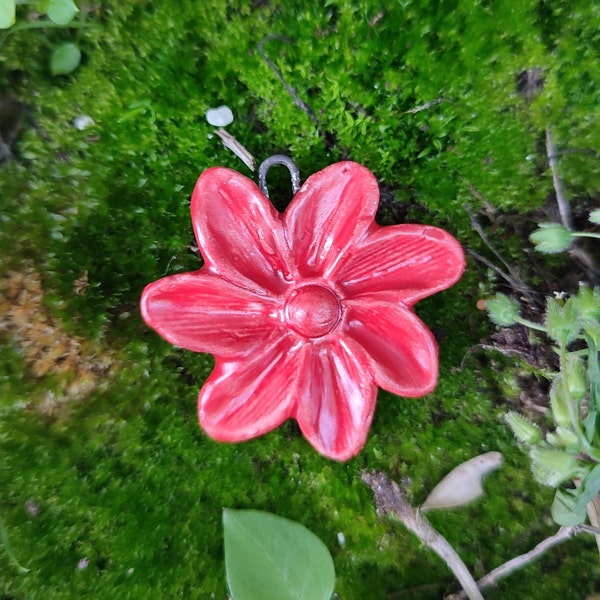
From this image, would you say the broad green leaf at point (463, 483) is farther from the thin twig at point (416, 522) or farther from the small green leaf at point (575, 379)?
the small green leaf at point (575, 379)

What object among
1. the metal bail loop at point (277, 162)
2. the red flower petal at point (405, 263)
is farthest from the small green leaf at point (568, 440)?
the metal bail loop at point (277, 162)

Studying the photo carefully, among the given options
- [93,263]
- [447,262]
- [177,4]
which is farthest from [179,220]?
[447,262]

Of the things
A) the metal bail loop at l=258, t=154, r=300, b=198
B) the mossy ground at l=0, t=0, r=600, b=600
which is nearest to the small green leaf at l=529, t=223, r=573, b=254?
the mossy ground at l=0, t=0, r=600, b=600

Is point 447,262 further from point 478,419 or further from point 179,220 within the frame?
point 179,220

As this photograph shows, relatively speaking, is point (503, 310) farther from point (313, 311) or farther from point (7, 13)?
point (7, 13)

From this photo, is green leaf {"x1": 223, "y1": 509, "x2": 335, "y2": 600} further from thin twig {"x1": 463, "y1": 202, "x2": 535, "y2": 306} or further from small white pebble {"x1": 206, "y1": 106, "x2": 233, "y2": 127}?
small white pebble {"x1": 206, "y1": 106, "x2": 233, "y2": 127}

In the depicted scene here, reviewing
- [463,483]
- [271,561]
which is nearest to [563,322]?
[463,483]
